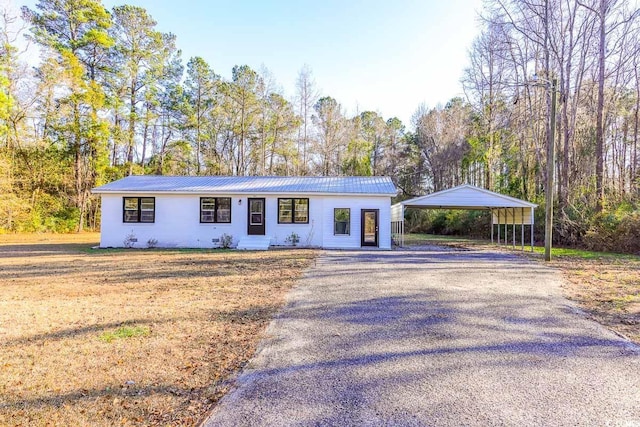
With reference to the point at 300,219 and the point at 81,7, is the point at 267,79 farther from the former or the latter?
the point at 300,219

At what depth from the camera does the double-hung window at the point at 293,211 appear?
649 inches

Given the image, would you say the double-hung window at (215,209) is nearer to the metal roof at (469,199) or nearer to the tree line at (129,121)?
the metal roof at (469,199)

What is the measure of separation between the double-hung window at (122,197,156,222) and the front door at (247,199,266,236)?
170 inches

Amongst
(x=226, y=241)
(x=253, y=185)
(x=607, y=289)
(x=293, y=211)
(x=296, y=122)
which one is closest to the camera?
(x=607, y=289)

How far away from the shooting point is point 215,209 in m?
16.6

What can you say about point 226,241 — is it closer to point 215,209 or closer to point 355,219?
point 215,209

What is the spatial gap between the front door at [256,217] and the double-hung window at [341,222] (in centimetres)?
320

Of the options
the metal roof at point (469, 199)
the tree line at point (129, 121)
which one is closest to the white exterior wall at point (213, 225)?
the metal roof at point (469, 199)

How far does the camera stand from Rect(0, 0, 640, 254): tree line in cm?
1909

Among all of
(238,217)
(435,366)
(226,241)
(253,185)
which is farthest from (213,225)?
(435,366)

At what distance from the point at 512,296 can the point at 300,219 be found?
10.6 meters

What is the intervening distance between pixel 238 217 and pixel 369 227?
5.89m

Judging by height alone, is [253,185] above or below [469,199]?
above

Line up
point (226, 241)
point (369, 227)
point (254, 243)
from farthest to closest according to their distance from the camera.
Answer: point (369, 227) < point (226, 241) < point (254, 243)
